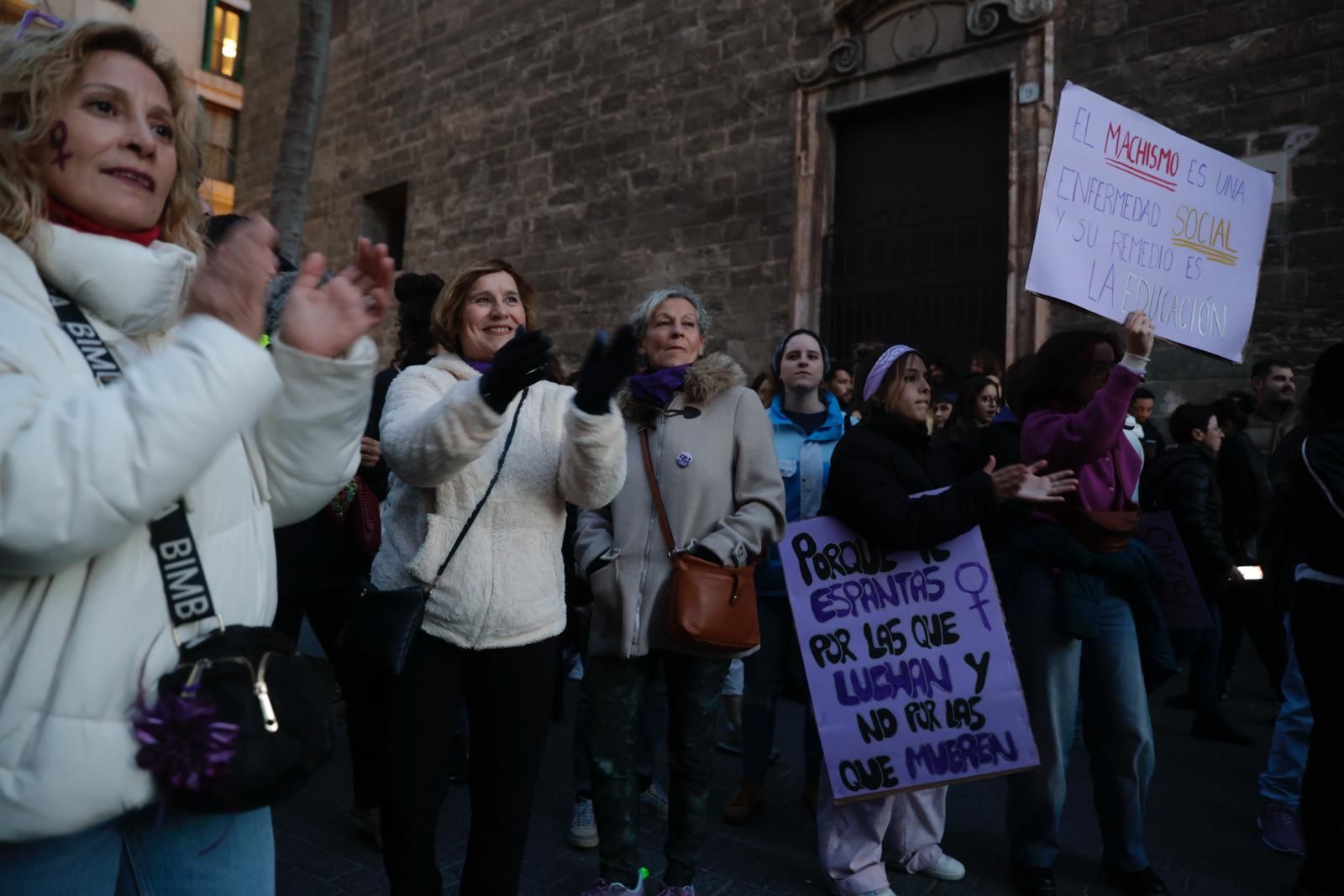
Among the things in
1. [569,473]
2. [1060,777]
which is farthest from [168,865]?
[1060,777]

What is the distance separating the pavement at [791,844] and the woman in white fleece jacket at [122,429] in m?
2.18

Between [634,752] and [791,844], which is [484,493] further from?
[791,844]

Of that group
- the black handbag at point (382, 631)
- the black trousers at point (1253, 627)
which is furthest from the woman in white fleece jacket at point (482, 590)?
the black trousers at point (1253, 627)

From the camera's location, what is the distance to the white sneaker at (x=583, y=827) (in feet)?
11.9

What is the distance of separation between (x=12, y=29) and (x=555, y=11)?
37.3 feet

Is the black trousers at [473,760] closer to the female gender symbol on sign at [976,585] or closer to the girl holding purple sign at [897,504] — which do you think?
the girl holding purple sign at [897,504]

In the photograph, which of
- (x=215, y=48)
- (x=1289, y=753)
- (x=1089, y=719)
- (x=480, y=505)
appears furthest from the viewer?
(x=215, y=48)

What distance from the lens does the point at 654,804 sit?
404cm

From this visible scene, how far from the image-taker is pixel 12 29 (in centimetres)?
139

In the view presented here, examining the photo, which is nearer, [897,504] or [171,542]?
[171,542]

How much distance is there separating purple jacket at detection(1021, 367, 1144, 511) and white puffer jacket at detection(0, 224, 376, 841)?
8.27 ft

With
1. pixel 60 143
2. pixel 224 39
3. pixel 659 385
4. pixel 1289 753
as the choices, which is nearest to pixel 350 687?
pixel 659 385

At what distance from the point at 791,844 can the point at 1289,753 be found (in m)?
2.02

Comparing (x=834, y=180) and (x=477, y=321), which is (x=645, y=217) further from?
(x=477, y=321)
